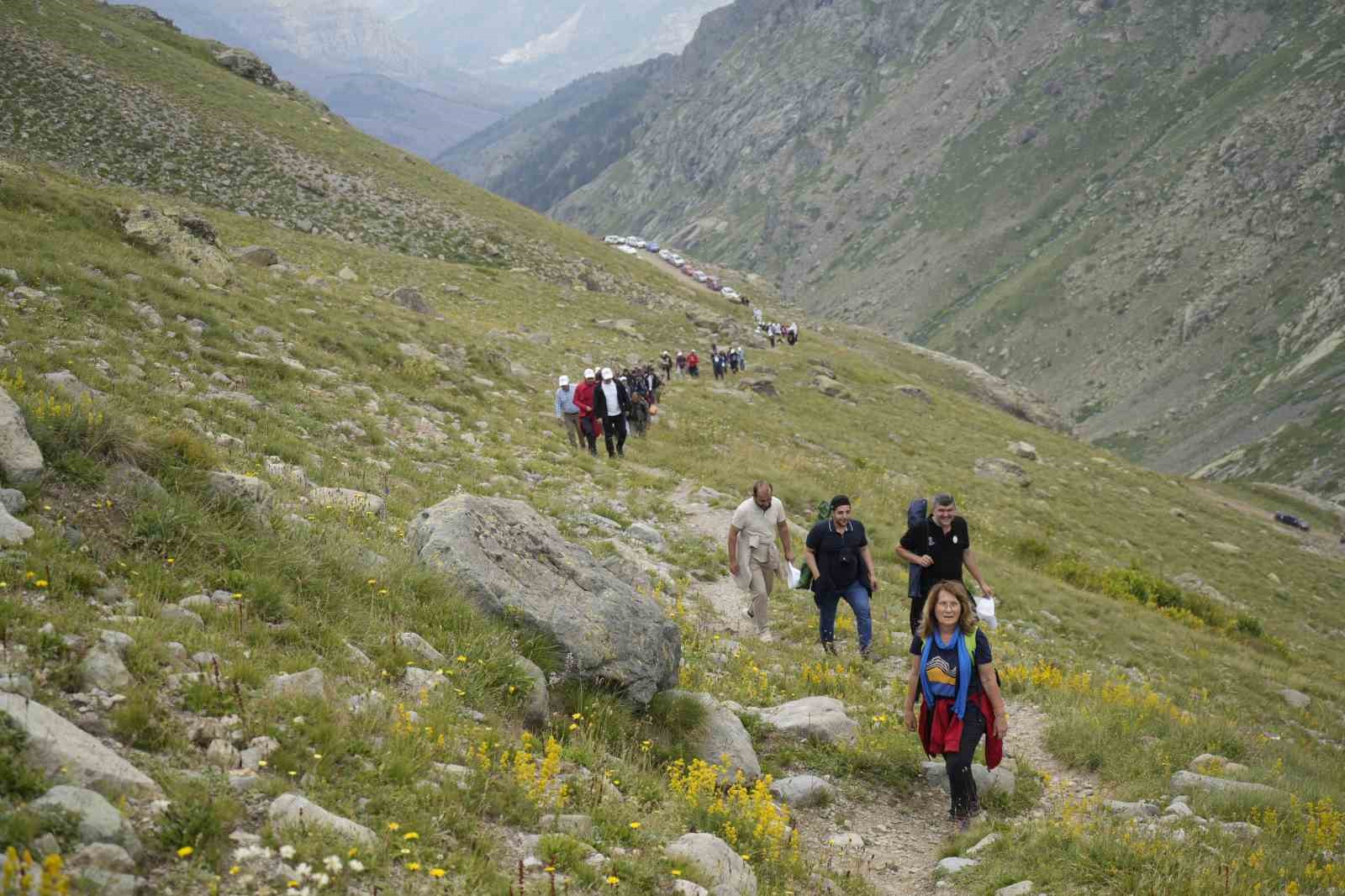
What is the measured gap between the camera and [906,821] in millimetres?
7609

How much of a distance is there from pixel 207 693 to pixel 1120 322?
11872 cm

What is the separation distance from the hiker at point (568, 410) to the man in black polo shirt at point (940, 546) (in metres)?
11.3

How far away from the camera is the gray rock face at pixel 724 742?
7359 mm

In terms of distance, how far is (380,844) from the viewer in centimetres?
438

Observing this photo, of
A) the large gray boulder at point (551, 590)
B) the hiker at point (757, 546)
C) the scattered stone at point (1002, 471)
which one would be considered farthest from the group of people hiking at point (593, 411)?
the scattered stone at point (1002, 471)

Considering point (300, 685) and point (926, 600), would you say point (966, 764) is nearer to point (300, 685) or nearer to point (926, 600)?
point (926, 600)

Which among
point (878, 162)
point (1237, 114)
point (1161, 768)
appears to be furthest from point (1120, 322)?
point (1161, 768)

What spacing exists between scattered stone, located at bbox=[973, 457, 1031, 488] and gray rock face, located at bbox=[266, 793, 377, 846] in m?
32.4

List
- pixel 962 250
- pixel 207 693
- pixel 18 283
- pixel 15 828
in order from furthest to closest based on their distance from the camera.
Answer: pixel 962 250
pixel 18 283
pixel 207 693
pixel 15 828

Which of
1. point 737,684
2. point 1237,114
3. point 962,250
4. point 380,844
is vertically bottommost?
point 737,684

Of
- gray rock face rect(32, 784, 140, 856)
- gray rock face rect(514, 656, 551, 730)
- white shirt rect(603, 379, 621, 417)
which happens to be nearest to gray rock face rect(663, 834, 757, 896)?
gray rock face rect(514, 656, 551, 730)

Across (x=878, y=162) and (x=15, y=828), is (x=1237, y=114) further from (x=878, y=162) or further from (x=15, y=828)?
(x=15, y=828)

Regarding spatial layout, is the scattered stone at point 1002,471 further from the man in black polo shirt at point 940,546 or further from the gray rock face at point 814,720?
the gray rock face at point 814,720

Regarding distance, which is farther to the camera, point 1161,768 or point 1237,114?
point 1237,114
